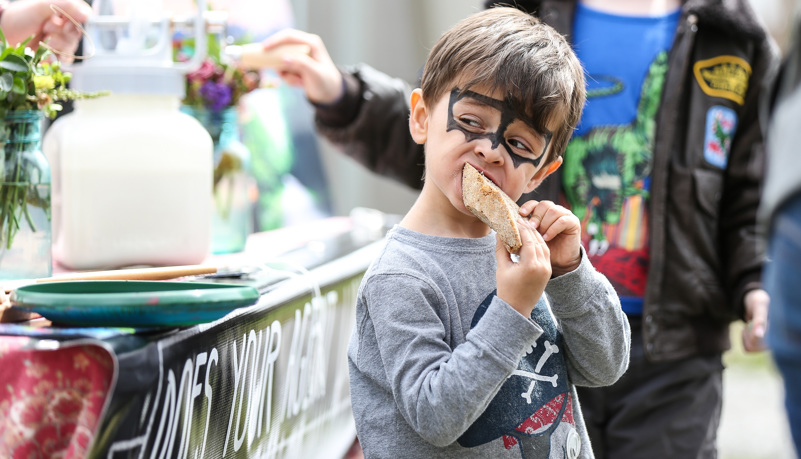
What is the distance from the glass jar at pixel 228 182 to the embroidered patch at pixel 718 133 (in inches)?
42.0

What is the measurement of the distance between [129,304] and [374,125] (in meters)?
1.25

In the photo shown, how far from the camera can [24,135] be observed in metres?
1.20

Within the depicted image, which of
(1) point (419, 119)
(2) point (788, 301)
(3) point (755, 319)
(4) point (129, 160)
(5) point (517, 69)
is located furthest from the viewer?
(3) point (755, 319)

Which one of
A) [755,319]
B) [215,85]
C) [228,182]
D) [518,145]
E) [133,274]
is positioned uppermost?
[518,145]

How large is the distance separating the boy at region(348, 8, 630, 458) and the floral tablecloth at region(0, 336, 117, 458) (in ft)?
1.07

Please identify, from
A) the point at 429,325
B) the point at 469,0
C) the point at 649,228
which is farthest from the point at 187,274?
the point at 469,0

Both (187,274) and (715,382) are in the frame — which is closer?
(187,274)

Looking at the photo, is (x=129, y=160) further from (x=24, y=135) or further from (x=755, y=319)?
(x=755, y=319)

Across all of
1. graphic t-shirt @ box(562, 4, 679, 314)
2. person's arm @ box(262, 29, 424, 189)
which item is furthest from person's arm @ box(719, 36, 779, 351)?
person's arm @ box(262, 29, 424, 189)

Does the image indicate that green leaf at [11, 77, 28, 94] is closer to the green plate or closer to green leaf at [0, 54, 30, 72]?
green leaf at [0, 54, 30, 72]

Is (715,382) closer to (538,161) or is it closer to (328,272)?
(328,272)

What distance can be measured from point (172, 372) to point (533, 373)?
1.45ft

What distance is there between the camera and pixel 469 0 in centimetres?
342

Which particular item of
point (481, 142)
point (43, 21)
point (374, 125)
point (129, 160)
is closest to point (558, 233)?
point (481, 142)
